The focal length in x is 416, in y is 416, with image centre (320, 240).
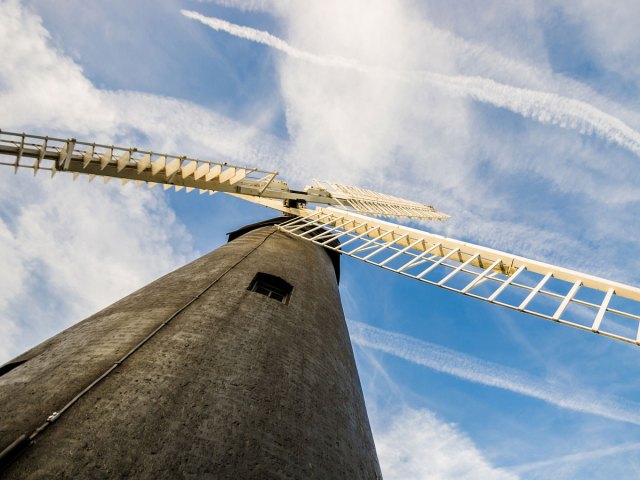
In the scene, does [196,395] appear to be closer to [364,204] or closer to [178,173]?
[178,173]

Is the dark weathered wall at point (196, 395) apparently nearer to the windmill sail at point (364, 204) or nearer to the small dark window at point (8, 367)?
the small dark window at point (8, 367)

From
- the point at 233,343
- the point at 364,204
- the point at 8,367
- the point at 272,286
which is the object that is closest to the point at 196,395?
the point at 233,343

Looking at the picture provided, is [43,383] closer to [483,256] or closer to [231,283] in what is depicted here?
[231,283]

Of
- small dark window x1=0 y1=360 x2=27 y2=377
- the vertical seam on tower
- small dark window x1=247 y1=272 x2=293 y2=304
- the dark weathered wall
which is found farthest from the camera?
small dark window x1=247 y1=272 x2=293 y2=304

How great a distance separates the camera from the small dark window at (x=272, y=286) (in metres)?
7.21

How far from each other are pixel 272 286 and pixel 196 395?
3446 millimetres

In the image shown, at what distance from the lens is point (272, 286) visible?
739cm

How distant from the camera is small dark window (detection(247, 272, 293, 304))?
7.21 m

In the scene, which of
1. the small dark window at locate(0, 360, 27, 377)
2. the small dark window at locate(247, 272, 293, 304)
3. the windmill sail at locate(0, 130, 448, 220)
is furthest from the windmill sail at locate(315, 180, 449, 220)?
the small dark window at locate(0, 360, 27, 377)

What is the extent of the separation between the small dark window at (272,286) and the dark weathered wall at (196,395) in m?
0.63

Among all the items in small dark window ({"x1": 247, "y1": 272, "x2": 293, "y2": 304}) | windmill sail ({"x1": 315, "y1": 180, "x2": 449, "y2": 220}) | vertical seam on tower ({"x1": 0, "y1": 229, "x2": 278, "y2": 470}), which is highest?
windmill sail ({"x1": 315, "y1": 180, "x2": 449, "y2": 220})

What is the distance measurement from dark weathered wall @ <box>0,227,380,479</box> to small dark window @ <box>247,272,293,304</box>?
63 centimetres

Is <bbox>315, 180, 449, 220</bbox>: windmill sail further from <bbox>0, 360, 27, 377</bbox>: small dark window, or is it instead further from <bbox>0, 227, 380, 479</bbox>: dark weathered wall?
<bbox>0, 360, 27, 377</bbox>: small dark window

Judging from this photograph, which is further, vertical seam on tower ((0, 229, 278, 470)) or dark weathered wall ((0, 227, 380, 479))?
dark weathered wall ((0, 227, 380, 479))
